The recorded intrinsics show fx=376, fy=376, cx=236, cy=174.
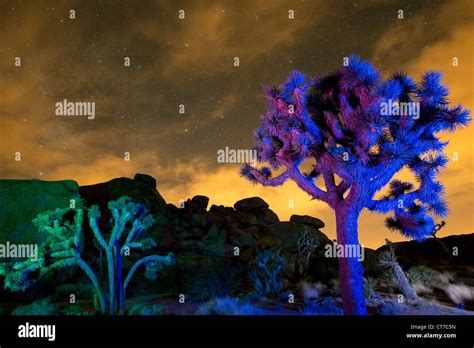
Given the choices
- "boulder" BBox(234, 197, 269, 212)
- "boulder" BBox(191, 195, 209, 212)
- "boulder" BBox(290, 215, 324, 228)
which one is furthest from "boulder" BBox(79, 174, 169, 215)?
"boulder" BBox(290, 215, 324, 228)

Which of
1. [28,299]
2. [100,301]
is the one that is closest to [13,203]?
[28,299]

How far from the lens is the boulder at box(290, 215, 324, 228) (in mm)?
24397

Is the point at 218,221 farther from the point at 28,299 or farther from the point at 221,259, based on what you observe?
the point at 28,299

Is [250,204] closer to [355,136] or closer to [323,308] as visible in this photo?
[323,308]

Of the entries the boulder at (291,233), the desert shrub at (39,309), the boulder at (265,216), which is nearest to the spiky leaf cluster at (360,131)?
the desert shrub at (39,309)

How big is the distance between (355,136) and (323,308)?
4.59 meters

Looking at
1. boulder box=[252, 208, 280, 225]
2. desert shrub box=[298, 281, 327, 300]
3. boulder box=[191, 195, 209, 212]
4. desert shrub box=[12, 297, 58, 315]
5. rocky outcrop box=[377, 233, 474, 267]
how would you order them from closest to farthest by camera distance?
desert shrub box=[12, 297, 58, 315] → desert shrub box=[298, 281, 327, 300] → rocky outcrop box=[377, 233, 474, 267] → boulder box=[252, 208, 280, 225] → boulder box=[191, 195, 209, 212]

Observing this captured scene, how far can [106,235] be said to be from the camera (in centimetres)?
1648

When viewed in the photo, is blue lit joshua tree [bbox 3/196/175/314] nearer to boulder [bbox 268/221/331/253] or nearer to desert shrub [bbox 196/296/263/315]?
desert shrub [bbox 196/296/263/315]

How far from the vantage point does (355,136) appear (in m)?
9.19

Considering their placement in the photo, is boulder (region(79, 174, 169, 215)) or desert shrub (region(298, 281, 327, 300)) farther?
boulder (region(79, 174, 169, 215))

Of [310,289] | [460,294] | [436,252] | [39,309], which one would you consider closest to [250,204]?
[436,252]

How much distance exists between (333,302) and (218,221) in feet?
39.6

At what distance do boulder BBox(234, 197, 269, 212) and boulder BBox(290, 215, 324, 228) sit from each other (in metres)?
2.20
